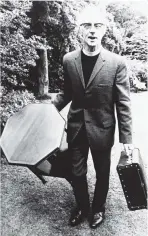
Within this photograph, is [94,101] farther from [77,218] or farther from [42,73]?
[42,73]

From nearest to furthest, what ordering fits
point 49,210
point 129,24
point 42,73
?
point 49,210, point 42,73, point 129,24

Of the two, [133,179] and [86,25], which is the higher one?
[86,25]

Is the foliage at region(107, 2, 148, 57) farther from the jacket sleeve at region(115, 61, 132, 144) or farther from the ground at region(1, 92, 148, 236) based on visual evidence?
the jacket sleeve at region(115, 61, 132, 144)

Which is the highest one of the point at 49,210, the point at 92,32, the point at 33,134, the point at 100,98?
the point at 92,32

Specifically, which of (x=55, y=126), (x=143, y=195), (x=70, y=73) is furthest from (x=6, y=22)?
(x=143, y=195)

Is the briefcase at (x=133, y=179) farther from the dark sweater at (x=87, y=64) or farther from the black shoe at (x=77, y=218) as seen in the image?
the dark sweater at (x=87, y=64)

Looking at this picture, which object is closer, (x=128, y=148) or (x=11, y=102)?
(x=128, y=148)

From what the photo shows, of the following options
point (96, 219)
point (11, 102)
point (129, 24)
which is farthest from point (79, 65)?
point (129, 24)

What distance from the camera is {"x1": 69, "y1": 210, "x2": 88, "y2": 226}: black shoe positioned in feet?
11.2

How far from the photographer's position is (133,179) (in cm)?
289

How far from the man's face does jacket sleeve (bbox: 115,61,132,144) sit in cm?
33

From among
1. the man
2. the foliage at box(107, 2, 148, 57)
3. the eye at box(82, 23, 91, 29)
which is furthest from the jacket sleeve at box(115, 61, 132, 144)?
the foliage at box(107, 2, 148, 57)

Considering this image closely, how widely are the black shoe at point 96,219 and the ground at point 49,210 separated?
0.15ft

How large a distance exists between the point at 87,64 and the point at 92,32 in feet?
1.02
